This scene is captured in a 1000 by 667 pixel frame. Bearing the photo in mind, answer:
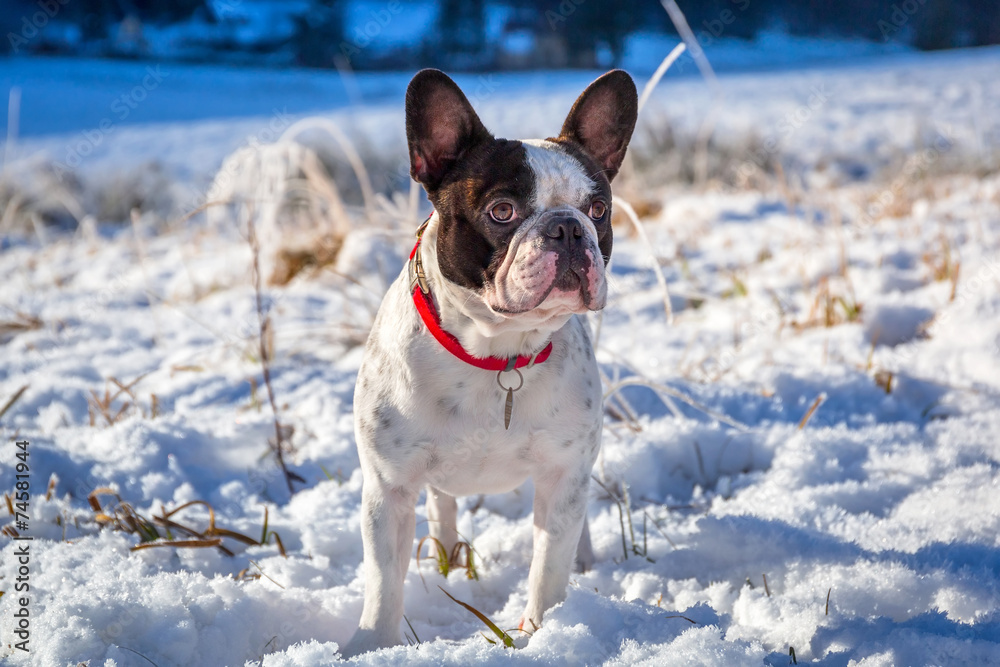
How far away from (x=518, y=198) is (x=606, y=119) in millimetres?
473

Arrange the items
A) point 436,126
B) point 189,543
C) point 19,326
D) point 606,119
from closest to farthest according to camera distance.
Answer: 1. point 436,126
2. point 606,119
3. point 189,543
4. point 19,326

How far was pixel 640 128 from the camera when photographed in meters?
8.69

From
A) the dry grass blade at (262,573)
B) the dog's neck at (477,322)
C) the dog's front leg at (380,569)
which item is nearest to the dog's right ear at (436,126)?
the dog's neck at (477,322)

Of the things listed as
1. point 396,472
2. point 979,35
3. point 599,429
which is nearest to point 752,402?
point 599,429

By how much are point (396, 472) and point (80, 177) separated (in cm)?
862

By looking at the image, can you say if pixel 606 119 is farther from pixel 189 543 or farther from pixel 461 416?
pixel 189 543

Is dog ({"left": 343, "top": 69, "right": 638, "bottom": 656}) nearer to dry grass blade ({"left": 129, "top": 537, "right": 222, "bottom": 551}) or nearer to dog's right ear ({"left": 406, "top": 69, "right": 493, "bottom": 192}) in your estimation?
dog's right ear ({"left": 406, "top": 69, "right": 493, "bottom": 192})

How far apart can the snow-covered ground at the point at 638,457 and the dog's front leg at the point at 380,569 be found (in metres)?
0.16

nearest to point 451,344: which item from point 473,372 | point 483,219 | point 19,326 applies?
point 473,372

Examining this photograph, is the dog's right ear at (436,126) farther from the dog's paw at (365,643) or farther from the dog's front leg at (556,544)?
the dog's paw at (365,643)

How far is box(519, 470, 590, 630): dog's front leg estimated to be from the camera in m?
1.73

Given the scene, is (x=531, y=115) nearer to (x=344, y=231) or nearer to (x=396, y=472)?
(x=344, y=231)

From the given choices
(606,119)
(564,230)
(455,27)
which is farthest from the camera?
(455,27)

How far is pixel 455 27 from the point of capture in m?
14.2
